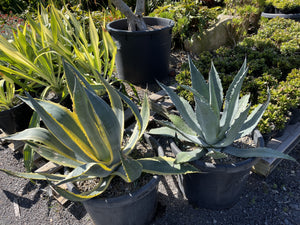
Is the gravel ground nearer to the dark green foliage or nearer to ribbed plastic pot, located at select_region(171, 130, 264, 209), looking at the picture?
ribbed plastic pot, located at select_region(171, 130, 264, 209)

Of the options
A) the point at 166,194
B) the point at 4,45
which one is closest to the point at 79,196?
the point at 166,194

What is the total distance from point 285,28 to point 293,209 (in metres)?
2.49

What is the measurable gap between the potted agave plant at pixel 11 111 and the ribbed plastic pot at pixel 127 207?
1.06m

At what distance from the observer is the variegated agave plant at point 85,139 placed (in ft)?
3.22

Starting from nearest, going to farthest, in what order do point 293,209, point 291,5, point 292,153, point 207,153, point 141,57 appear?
1. point 207,153
2. point 293,209
3. point 292,153
4. point 141,57
5. point 291,5

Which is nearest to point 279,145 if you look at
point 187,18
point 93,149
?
point 93,149

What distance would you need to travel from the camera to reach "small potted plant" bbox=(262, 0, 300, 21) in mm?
3660

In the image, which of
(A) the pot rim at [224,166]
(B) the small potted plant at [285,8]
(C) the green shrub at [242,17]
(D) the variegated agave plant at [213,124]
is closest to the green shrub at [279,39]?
(C) the green shrub at [242,17]

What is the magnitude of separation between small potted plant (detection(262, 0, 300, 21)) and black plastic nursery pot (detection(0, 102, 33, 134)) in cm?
398

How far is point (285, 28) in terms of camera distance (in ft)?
9.96

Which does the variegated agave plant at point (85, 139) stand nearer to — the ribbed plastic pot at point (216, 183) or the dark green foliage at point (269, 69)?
the ribbed plastic pot at point (216, 183)

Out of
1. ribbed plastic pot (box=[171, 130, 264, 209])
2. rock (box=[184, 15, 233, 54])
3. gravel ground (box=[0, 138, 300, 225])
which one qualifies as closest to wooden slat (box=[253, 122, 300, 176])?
gravel ground (box=[0, 138, 300, 225])

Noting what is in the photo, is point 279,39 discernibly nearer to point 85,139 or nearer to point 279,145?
point 279,145

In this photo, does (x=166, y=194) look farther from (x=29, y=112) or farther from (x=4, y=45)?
(x=4, y=45)
